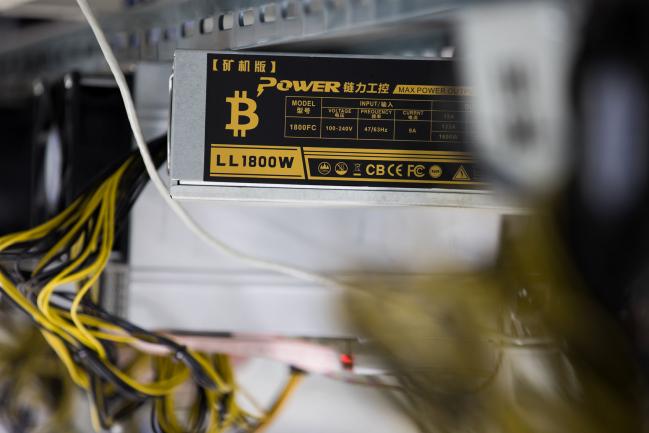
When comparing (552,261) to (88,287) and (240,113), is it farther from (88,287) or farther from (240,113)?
(88,287)

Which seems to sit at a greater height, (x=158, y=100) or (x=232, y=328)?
(x=158, y=100)

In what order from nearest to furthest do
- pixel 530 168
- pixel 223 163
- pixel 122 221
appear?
1. pixel 530 168
2. pixel 223 163
3. pixel 122 221

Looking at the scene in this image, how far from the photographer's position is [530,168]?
36 centimetres

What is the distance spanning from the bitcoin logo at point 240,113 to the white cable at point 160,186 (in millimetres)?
100

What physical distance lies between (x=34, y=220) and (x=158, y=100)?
226 mm

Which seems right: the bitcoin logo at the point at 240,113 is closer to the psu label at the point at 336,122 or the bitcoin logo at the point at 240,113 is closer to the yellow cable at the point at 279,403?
the psu label at the point at 336,122

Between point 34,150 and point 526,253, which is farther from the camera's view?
point 34,150

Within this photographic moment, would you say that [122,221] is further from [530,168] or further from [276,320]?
[530,168]

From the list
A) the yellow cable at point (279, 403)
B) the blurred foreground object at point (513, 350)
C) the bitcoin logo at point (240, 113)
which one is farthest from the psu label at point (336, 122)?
the yellow cable at point (279, 403)

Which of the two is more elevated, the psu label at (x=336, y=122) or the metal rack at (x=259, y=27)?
the metal rack at (x=259, y=27)

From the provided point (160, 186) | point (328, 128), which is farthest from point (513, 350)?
point (160, 186)

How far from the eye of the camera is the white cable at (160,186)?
55 cm

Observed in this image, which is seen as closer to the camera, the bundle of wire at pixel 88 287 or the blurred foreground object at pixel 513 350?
the blurred foreground object at pixel 513 350

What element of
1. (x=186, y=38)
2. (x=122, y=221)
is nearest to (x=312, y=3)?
(x=186, y=38)
